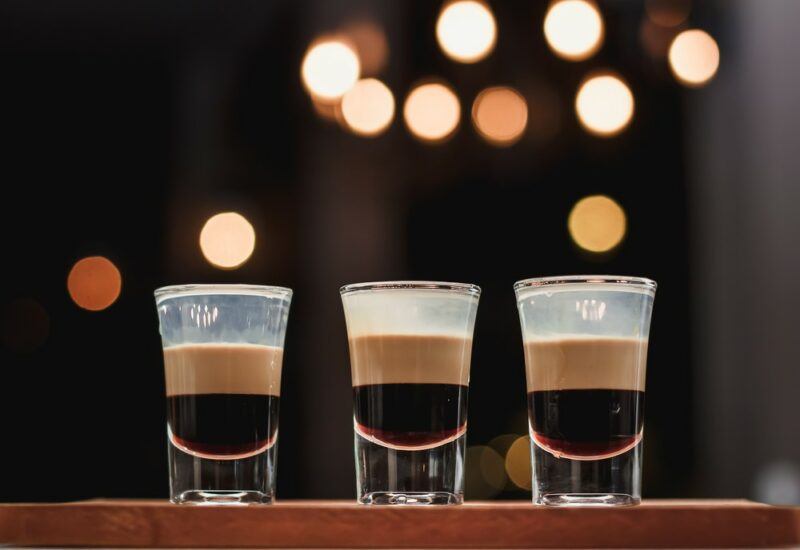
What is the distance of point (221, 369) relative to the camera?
1200 mm

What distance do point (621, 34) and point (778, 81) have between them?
43cm

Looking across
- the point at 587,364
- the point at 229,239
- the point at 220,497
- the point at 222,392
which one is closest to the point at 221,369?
the point at 222,392

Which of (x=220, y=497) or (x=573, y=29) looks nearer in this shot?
(x=220, y=497)

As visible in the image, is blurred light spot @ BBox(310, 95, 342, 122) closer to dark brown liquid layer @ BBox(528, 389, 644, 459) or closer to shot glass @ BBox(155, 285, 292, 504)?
shot glass @ BBox(155, 285, 292, 504)

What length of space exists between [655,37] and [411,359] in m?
1.93

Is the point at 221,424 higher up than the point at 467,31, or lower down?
lower down

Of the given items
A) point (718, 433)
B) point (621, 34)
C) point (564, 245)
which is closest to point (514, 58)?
point (621, 34)

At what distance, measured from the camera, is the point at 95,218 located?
9.12ft

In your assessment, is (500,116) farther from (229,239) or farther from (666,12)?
(229,239)

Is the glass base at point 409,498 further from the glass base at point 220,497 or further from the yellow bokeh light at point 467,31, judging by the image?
the yellow bokeh light at point 467,31

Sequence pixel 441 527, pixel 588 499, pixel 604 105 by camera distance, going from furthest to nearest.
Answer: pixel 604 105
pixel 588 499
pixel 441 527

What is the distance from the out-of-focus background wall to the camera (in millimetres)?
2744

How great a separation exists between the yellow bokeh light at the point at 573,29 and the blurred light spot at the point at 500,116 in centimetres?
17

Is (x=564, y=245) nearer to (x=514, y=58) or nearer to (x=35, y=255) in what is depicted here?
(x=514, y=58)
